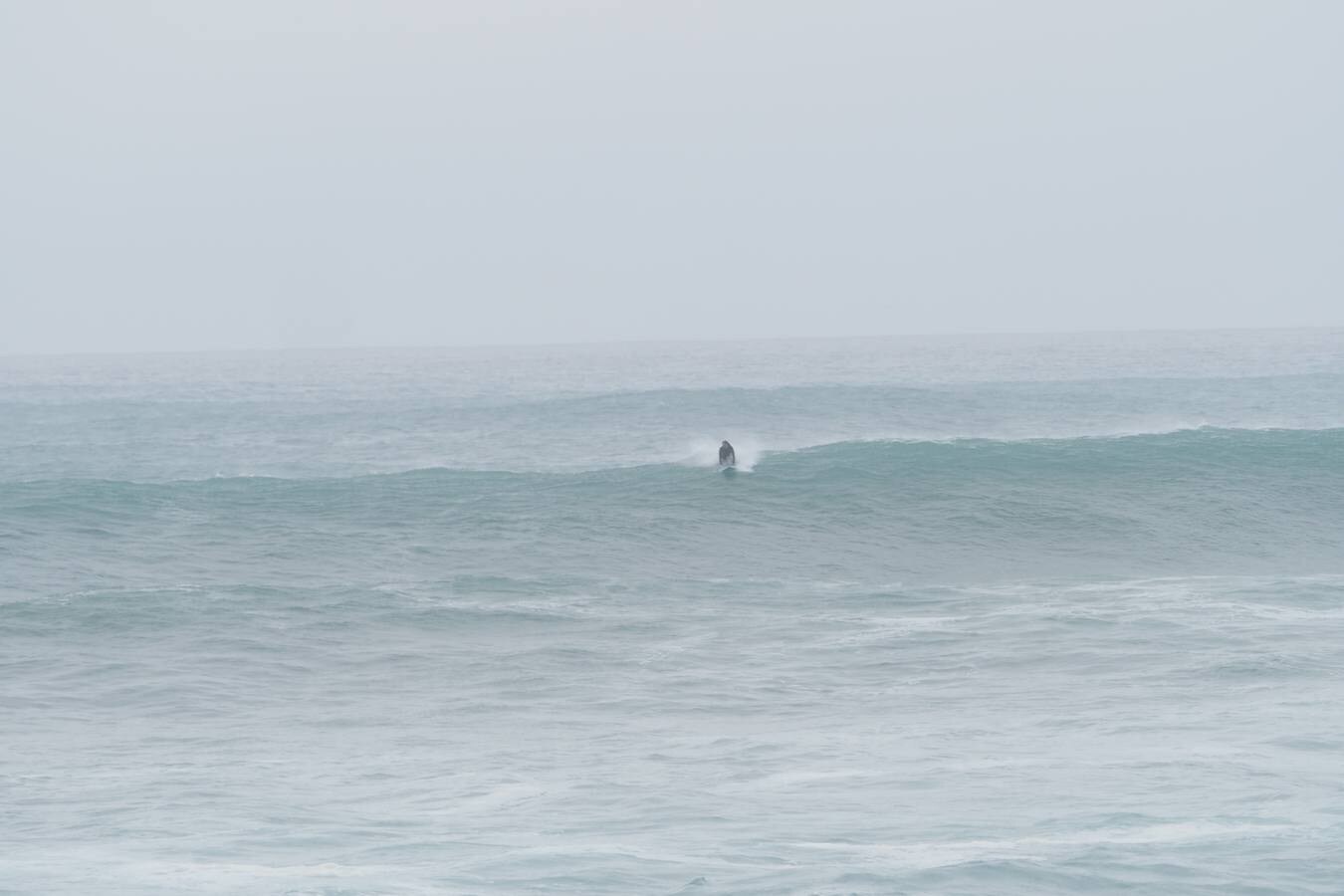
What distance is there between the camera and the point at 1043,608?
1858 cm

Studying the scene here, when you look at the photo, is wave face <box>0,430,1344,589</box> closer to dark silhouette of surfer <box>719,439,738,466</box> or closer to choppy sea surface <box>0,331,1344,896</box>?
choppy sea surface <box>0,331,1344,896</box>

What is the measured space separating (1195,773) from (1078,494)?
18.5 metres

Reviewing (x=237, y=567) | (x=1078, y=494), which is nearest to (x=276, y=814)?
(x=237, y=567)

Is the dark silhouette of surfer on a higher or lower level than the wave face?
higher

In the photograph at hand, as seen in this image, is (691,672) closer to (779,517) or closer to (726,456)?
(779,517)

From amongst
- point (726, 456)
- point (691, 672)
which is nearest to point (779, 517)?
point (726, 456)

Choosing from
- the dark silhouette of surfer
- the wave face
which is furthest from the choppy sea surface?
the dark silhouette of surfer

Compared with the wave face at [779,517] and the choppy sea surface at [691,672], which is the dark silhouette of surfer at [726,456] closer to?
the wave face at [779,517]

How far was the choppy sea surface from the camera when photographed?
29.7 ft

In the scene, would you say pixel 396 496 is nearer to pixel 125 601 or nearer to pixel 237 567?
pixel 237 567

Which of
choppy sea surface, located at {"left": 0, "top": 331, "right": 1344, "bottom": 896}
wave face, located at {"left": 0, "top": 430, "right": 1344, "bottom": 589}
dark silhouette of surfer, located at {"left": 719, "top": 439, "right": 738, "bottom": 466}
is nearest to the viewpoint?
choppy sea surface, located at {"left": 0, "top": 331, "right": 1344, "bottom": 896}

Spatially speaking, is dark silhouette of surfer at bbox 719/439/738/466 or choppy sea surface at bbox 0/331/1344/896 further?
dark silhouette of surfer at bbox 719/439/738/466

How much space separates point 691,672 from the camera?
15.4m

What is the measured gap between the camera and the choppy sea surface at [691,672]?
905 cm
